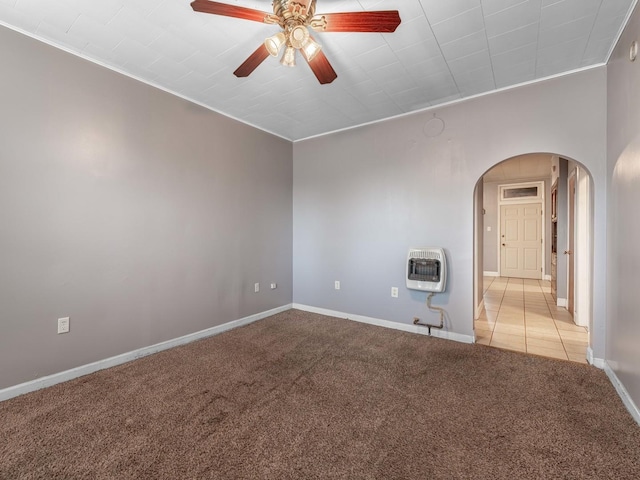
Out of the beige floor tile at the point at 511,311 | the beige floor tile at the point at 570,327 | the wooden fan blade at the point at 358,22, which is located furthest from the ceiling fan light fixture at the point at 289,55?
the beige floor tile at the point at 511,311

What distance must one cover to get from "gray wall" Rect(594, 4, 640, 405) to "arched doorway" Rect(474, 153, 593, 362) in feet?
1.22

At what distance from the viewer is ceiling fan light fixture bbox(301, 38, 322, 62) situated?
1737 mm

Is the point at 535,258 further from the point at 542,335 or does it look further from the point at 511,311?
the point at 542,335

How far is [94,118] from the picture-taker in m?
2.42

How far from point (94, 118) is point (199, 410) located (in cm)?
247

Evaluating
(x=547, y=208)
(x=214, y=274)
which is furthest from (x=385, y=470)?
(x=547, y=208)

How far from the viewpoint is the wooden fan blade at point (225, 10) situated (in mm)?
1515

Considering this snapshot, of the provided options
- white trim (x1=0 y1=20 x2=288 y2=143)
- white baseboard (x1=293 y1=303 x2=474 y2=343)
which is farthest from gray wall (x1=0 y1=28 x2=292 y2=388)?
white baseboard (x1=293 y1=303 x2=474 y2=343)

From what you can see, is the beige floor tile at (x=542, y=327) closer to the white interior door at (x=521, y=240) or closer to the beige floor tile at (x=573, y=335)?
the beige floor tile at (x=573, y=335)

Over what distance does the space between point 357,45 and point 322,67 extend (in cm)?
44

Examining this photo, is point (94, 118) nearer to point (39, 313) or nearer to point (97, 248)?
point (97, 248)

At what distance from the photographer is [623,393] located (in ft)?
6.54

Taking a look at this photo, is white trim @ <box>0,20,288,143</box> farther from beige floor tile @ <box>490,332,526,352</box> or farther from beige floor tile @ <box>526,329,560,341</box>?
beige floor tile @ <box>526,329,560,341</box>

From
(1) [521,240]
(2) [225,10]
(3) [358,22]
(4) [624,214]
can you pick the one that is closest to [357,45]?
(3) [358,22]
